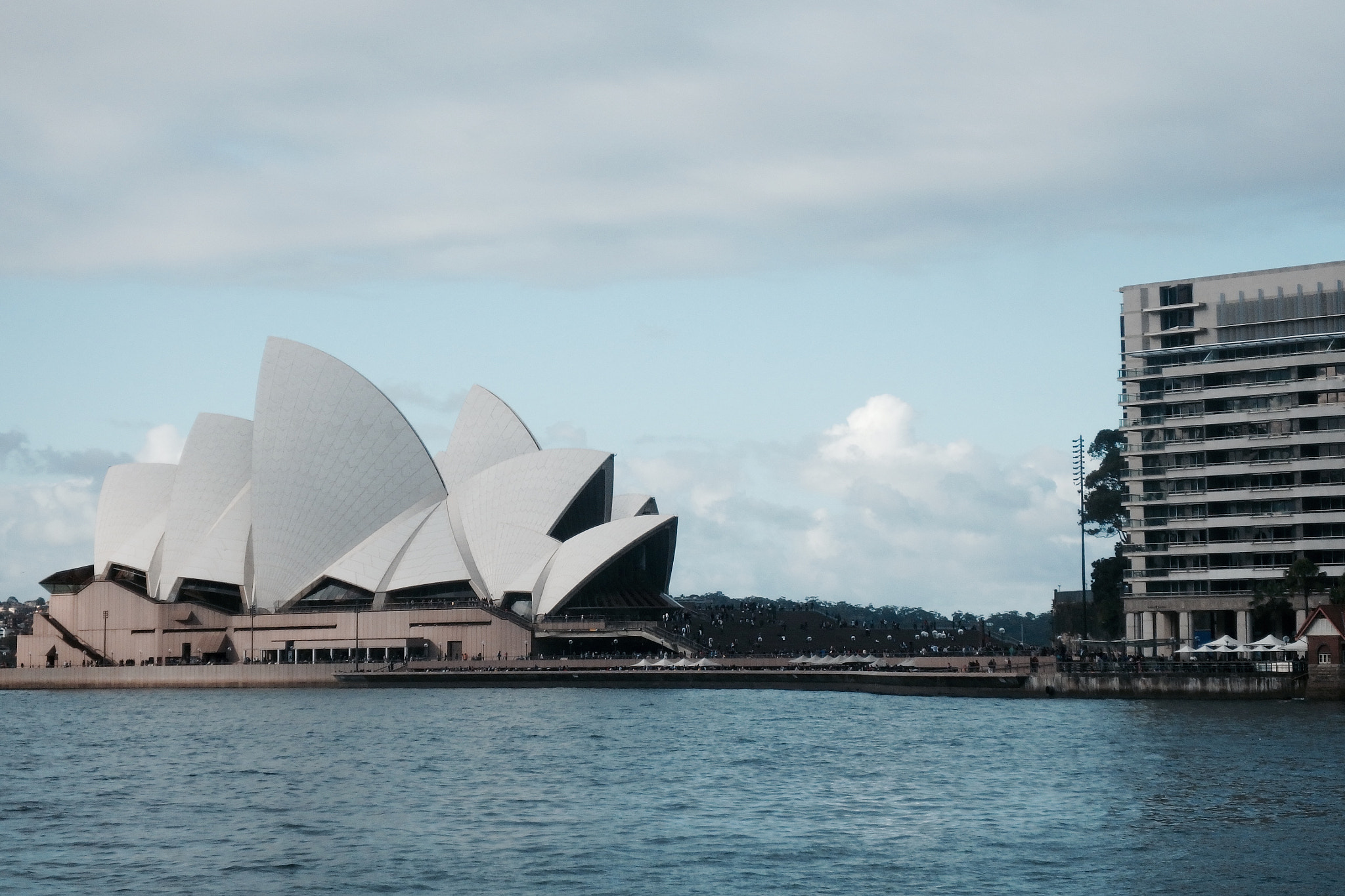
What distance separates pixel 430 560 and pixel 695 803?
51911 mm

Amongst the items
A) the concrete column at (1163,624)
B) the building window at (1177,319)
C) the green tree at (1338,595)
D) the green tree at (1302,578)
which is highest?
the building window at (1177,319)

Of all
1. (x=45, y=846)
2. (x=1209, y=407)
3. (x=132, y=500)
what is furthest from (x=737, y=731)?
(x=132, y=500)

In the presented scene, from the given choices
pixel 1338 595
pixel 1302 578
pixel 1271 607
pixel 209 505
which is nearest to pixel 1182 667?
pixel 1338 595

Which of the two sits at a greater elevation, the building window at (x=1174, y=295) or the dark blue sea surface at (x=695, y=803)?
the building window at (x=1174, y=295)

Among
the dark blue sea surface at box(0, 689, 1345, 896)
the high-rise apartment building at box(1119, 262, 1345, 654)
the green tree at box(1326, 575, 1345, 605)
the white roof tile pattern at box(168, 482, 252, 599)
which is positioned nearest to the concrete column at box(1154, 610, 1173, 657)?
the high-rise apartment building at box(1119, 262, 1345, 654)

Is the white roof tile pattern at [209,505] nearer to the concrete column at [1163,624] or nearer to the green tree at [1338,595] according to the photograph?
the concrete column at [1163,624]

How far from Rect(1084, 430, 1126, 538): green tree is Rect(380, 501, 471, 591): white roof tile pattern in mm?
40302

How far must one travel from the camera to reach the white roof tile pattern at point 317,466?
82438mm

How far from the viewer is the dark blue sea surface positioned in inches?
955

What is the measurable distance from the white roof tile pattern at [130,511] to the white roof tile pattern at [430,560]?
54.5ft

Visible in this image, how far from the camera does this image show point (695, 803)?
105ft

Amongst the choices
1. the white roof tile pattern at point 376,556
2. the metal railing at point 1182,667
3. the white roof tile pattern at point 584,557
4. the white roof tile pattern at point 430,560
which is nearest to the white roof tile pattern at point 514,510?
the white roof tile pattern at point 430,560

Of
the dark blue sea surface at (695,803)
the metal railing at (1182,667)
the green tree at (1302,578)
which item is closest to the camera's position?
the dark blue sea surface at (695,803)

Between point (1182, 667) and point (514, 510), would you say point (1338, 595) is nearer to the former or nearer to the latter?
point (1182, 667)
